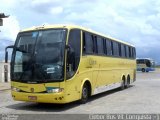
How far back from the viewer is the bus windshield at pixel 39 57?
1328 cm

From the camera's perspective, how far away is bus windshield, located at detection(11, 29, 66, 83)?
1328 centimetres

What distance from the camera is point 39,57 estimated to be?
1357cm

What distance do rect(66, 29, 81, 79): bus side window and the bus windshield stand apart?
386 mm

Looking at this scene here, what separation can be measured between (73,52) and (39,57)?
128 cm

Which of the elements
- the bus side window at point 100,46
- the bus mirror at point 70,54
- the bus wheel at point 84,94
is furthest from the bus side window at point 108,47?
the bus mirror at point 70,54

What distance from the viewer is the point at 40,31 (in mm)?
14180

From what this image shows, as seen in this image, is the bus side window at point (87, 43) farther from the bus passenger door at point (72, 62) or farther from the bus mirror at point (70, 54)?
the bus mirror at point (70, 54)

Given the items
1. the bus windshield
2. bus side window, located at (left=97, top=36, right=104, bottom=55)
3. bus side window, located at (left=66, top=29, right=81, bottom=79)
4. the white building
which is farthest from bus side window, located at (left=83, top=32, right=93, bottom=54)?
the white building

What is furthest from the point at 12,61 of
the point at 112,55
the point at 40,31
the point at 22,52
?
the point at 112,55

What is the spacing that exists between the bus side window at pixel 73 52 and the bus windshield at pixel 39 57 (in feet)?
1.27

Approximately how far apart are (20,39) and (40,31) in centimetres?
86

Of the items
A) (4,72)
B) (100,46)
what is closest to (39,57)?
(100,46)

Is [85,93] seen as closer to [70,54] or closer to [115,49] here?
[70,54]

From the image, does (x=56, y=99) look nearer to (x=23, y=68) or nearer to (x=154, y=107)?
(x=23, y=68)
